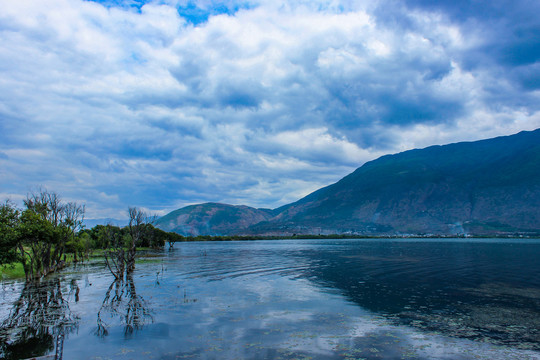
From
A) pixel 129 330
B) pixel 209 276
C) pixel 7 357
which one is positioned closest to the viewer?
pixel 7 357

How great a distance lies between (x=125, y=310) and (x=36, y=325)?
6800mm

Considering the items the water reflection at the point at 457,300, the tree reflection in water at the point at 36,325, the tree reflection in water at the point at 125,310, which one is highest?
the tree reflection in water at the point at 36,325

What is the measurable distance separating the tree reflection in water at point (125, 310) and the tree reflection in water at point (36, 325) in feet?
7.36

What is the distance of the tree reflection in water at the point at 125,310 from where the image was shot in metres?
23.8

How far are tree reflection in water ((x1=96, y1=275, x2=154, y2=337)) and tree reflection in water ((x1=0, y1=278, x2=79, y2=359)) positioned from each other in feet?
7.36

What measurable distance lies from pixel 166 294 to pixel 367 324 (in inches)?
897

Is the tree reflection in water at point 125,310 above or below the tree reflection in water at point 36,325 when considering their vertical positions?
below

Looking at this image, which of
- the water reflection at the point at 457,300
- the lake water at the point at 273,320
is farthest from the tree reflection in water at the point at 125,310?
the water reflection at the point at 457,300

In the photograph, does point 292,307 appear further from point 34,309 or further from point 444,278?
point 444,278

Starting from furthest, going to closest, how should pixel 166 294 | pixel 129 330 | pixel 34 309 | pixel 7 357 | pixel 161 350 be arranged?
pixel 166 294 → pixel 34 309 → pixel 129 330 → pixel 161 350 → pixel 7 357

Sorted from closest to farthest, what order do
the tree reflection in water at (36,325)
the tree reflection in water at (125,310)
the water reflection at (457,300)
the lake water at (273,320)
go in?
the tree reflection in water at (36,325)
the lake water at (273,320)
the water reflection at (457,300)
the tree reflection in water at (125,310)

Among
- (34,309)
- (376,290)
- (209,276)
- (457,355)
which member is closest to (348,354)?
(457,355)

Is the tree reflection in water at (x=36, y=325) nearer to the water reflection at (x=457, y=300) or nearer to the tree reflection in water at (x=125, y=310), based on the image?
the tree reflection in water at (x=125, y=310)

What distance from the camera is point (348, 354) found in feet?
58.1
